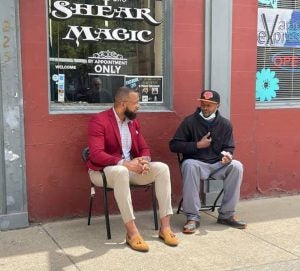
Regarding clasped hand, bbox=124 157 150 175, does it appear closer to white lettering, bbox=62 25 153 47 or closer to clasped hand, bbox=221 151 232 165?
clasped hand, bbox=221 151 232 165

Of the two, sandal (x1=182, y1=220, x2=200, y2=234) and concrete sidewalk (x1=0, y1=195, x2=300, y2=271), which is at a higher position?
sandal (x1=182, y1=220, x2=200, y2=234)

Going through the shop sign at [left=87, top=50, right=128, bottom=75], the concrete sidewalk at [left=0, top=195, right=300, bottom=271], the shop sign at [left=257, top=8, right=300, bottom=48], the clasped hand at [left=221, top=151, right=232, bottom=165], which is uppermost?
the shop sign at [left=257, top=8, right=300, bottom=48]

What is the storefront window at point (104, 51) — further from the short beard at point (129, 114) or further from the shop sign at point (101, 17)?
the short beard at point (129, 114)

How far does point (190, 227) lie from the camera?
463 cm

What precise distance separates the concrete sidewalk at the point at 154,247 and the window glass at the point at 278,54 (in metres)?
1.54

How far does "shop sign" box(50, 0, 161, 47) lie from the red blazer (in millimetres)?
897

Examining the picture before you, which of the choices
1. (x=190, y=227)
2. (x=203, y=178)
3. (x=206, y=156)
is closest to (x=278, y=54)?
(x=206, y=156)

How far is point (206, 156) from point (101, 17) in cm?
176

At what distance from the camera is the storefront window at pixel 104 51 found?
485 centimetres

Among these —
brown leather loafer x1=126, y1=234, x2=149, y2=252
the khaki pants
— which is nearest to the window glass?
the khaki pants

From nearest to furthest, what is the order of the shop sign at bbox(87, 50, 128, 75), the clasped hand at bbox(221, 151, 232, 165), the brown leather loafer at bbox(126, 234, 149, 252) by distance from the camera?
the brown leather loafer at bbox(126, 234, 149, 252) → the clasped hand at bbox(221, 151, 232, 165) → the shop sign at bbox(87, 50, 128, 75)

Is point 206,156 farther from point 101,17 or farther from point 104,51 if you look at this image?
point 101,17

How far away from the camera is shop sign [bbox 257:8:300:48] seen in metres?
5.74

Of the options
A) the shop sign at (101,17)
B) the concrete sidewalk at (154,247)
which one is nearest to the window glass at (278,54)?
the shop sign at (101,17)
